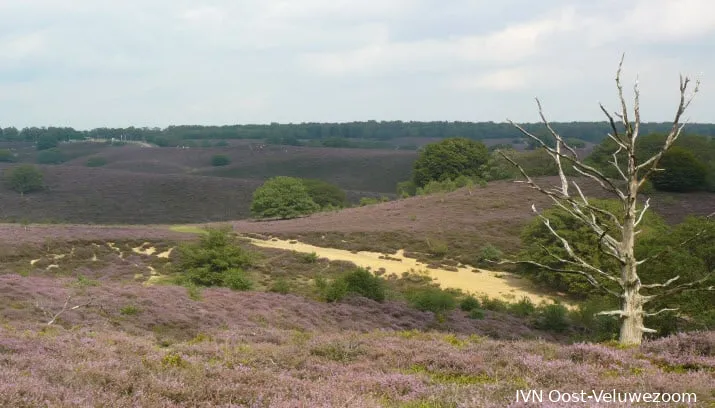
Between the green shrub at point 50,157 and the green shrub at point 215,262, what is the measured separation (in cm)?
14588

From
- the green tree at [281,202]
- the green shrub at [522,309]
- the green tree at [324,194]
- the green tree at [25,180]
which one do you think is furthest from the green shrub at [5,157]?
the green shrub at [522,309]

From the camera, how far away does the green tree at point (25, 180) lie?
102000 millimetres

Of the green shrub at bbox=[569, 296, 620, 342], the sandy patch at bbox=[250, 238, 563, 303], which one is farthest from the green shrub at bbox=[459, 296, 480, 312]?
the sandy patch at bbox=[250, 238, 563, 303]

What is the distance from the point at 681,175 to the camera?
218 ft

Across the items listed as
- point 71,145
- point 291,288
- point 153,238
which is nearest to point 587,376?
point 291,288

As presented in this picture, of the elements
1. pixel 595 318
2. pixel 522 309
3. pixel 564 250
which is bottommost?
pixel 522 309

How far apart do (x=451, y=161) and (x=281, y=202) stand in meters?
27.8

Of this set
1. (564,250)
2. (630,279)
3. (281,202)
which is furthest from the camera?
(281,202)

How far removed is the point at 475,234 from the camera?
174 feet

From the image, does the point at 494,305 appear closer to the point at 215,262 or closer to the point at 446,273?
the point at 446,273

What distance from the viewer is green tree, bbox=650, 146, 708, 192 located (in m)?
66.6

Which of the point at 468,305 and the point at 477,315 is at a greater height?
the point at 477,315

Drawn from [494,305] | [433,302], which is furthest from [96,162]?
[433,302]

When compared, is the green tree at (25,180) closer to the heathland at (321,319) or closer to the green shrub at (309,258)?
the heathland at (321,319)
